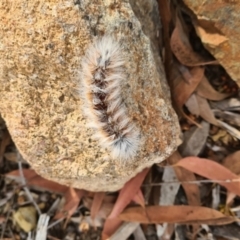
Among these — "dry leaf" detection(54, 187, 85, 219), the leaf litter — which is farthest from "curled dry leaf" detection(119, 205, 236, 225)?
"dry leaf" detection(54, 187, 85, 219)

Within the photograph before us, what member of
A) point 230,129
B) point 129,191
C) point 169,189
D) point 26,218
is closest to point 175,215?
point 169,189

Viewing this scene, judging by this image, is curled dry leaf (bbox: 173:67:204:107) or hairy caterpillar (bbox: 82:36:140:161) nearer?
hairy caterpillar (bbox: 82:36:140:161)

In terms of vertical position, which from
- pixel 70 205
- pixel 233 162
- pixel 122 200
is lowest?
pixel 70 205

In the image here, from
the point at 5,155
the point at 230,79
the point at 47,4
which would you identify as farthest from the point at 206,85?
the point at 5,155

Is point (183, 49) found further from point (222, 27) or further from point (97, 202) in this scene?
point (97, 202)

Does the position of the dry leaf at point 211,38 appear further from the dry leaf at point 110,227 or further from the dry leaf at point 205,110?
the dry leaf at point 110,227

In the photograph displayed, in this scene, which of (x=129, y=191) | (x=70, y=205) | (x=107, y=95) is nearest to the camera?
(x=107, y=95)

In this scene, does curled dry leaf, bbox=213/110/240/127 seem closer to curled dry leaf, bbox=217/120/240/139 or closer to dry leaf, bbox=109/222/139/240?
curled dry leaf, bbox=217/120/240/139
